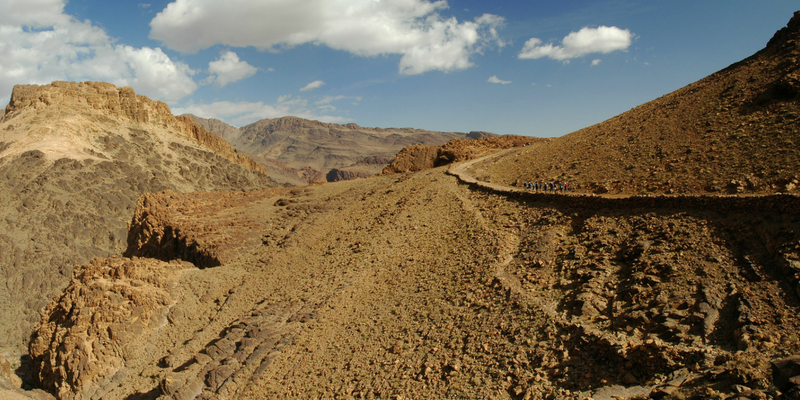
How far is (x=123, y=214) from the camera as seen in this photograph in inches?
1932

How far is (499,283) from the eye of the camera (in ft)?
42.1

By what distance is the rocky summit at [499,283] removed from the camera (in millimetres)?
8562

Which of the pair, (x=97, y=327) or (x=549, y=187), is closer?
(x=97, y=327)

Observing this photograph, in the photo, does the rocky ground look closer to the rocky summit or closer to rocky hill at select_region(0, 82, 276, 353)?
the rocky summit

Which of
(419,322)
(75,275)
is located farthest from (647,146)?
(75,275)

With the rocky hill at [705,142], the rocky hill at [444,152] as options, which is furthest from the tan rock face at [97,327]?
the rocky hill at [444,152]

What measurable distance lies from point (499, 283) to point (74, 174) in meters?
56.9

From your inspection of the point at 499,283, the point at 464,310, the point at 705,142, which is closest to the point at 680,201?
the point at 499,283


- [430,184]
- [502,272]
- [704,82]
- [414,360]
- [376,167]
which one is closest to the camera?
[414,360]

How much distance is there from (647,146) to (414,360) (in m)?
16.1

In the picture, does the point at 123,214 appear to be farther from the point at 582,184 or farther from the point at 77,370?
the point at 582,184

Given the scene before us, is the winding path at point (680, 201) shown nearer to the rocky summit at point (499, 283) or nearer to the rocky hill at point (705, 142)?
the rocky summit at point (499, 283)

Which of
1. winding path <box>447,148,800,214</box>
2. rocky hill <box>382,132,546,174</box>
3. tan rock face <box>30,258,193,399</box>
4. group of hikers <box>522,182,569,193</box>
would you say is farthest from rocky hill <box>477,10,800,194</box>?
tan rock face <box>30,258,193,399</box>

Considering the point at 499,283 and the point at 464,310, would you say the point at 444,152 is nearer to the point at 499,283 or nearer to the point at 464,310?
the point at 499,283
